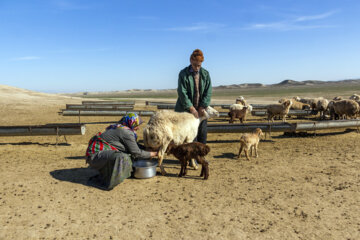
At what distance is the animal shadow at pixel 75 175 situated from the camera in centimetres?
564

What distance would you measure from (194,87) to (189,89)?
0.57ft

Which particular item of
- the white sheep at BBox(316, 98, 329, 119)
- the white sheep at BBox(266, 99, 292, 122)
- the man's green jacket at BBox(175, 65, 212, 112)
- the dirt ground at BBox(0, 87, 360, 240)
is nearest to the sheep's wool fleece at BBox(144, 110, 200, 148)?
the man's green jacket at BBox(175, 65, 212, 112)

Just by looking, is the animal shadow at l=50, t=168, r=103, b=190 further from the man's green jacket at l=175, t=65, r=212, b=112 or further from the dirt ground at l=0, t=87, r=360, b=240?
the man's green jacket at l=175, t=65, r=212, b=112

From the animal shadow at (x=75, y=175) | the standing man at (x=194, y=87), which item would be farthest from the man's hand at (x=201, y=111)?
the animal shadow at (x=75, y=175)

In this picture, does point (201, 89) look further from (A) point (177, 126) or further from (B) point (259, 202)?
(B) point (259, 202)

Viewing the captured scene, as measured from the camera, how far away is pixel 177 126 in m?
6.26

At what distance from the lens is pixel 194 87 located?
6453 millimetres

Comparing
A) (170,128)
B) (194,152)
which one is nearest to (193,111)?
(170,128)

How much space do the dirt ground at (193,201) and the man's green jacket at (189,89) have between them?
181 cm

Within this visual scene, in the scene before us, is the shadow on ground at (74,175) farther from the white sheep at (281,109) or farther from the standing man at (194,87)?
the white sheep at (281,109)

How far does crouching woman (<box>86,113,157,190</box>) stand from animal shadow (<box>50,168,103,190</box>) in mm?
244

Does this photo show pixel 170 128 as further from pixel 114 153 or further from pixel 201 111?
pixel 114 153

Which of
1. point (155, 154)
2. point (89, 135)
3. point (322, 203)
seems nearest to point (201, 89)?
point (155, 154)

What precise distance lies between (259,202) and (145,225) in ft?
7.26
